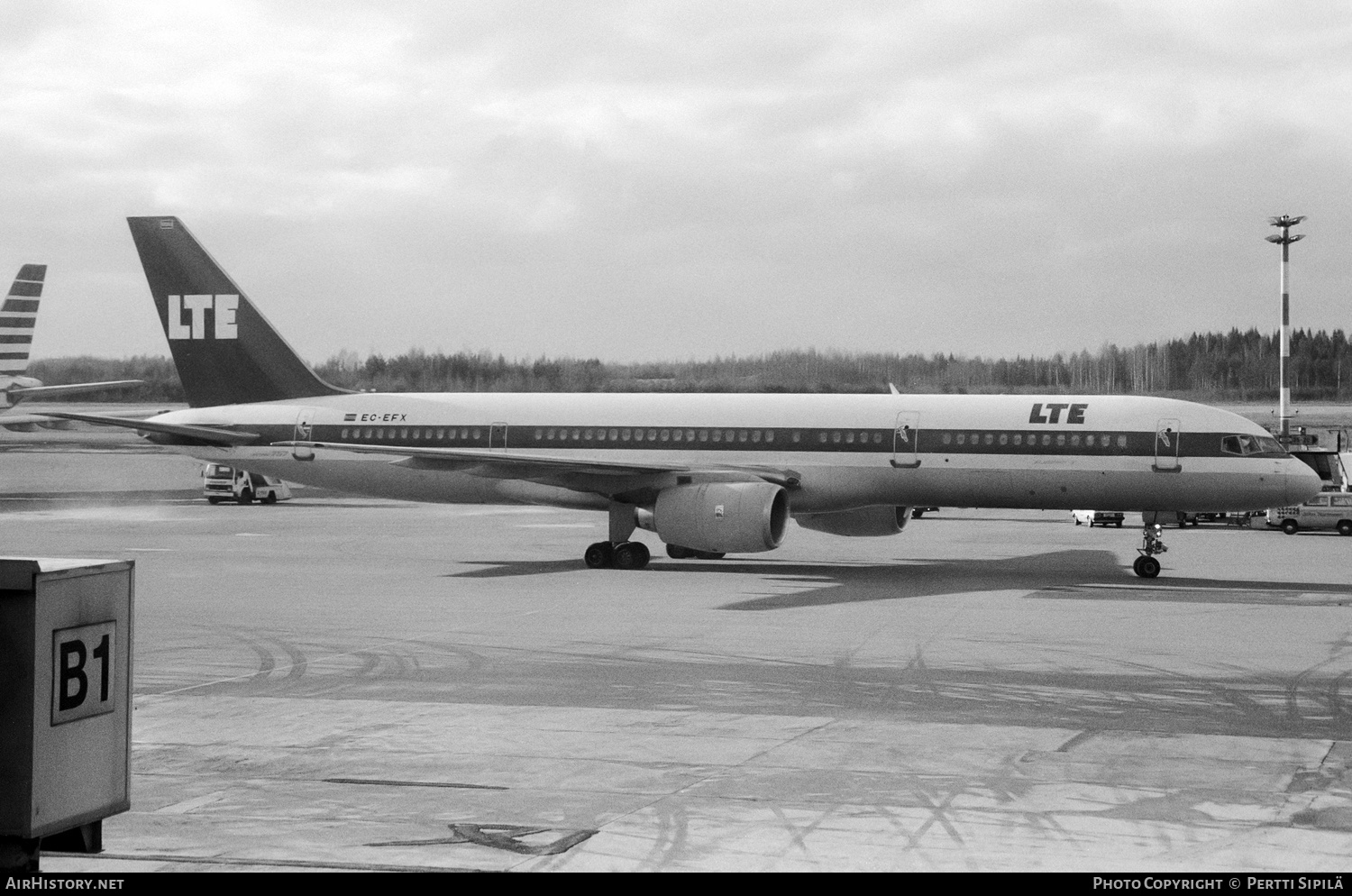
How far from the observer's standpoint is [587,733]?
13.5m

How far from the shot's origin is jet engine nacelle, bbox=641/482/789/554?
29156mm

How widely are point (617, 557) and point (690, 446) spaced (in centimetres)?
313

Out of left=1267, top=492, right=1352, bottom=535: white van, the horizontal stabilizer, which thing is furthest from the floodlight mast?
the horizontal stabilizer

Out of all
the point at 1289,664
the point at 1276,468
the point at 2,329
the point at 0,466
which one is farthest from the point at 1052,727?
the point at 0,466

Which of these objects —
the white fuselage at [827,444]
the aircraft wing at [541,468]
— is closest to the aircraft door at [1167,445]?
the white fuselage at [827,444]

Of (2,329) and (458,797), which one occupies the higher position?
(2,329)

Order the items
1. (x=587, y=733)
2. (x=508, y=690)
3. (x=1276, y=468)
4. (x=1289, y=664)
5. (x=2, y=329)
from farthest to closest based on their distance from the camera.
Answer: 1. (x=2, y=329)
2. (x=1276, y=468)
3. (x=1289, y=664)
4. (x=508, y=690)
5. (x=587, y=733)

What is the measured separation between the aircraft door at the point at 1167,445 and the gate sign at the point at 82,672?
26061 millimetres

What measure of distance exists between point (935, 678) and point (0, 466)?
7099cm

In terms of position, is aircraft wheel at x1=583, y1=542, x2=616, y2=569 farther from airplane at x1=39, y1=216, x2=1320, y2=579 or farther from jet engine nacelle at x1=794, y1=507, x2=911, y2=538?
jet engine nacelle at x1=794, y1=507, x2=911, y2=538

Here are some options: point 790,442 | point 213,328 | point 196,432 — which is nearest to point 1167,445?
point 790,442

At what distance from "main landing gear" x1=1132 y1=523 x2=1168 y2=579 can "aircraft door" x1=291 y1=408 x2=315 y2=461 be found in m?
19.1
